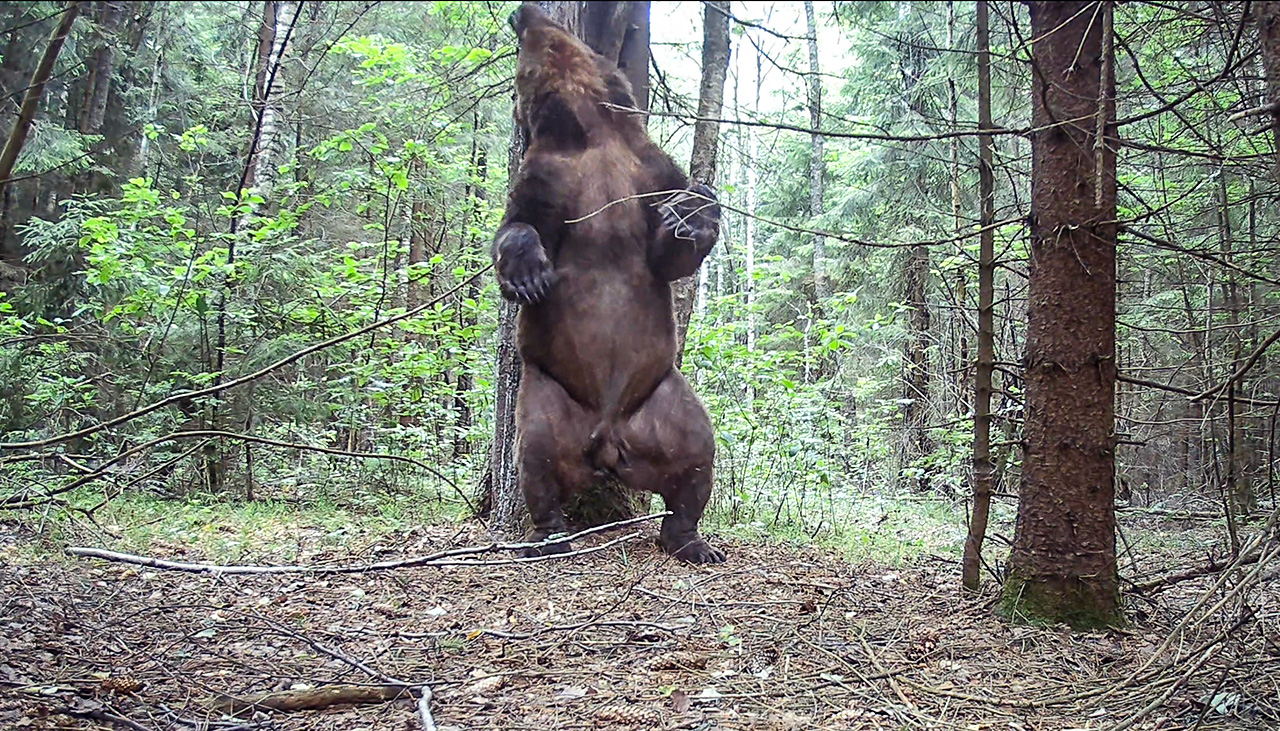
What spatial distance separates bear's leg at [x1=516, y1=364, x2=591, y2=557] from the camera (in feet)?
14.4

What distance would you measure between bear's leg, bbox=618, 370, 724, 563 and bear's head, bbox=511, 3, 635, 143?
1557 mm

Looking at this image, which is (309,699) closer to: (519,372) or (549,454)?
(549,454)

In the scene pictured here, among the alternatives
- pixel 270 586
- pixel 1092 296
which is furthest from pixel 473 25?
pixel 1092 296

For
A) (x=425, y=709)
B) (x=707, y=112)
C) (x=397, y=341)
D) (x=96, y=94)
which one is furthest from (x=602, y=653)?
(x=96, y=94)

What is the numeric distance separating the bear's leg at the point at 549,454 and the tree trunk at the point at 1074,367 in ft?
7.19

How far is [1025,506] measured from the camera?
3.23m

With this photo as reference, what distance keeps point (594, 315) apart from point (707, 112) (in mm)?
2632

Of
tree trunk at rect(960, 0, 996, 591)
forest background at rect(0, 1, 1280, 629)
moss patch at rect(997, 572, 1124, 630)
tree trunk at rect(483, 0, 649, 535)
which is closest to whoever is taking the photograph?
moss patch at rect(997, 572, 1124, 630)

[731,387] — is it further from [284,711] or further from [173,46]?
[284,711]

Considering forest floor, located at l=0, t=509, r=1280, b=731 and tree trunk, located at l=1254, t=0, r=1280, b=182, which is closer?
tree trunk, located at l=1254, t=0, r=1280, b=182

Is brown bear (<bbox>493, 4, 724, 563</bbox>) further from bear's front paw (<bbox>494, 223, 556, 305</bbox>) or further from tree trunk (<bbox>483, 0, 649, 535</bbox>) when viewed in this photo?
tree trunk (<bbox>483, 0, 649, 535</bbox>)

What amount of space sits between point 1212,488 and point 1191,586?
1.74 m

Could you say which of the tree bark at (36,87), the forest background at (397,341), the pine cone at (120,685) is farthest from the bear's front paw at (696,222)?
the pine cone at (120,685)

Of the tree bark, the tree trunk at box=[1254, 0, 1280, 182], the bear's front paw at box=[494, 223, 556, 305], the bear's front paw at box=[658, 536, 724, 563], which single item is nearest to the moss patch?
the bear's front paw at box=[658, 536, 724, 563]
